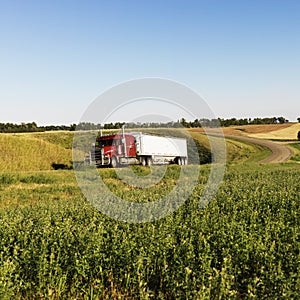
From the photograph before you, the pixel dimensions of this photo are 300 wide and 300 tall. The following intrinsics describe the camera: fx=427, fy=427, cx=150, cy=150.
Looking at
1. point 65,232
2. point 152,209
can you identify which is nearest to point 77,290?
point 65,232

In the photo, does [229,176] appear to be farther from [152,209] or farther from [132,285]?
[132,285]

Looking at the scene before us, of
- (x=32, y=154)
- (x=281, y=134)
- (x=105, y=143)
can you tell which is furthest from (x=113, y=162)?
(x=281, y=134)

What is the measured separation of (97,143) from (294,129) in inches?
2756

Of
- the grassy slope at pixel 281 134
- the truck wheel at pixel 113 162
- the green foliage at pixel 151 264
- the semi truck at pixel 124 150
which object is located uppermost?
the grassy slope at pixel 281 134

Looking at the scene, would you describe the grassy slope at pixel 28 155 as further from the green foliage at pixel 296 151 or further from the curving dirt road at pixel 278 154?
the green foliage at pixel 296 151

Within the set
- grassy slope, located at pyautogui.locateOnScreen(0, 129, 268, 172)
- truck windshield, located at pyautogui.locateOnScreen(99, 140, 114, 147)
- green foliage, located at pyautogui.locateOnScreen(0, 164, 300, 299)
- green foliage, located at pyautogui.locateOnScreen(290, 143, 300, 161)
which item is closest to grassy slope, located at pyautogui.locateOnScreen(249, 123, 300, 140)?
green foliage, located at pyautogui.locateOnScreen(290, 143, 300, 161)

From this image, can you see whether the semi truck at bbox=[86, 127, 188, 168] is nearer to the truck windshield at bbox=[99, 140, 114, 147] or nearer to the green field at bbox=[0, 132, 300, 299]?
the truck windshield at bbox=[99, 140, 114, 147]

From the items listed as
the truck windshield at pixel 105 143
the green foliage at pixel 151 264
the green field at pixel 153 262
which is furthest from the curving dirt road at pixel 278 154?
the green foliage at pixel 151 264

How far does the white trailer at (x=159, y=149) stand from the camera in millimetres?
38531

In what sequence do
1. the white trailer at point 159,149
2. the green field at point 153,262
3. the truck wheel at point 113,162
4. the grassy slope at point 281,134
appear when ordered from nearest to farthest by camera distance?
the green field at point 153,262 < the truck wheel at point 113,162 < the white trailer at point 159,149 < the grassy slope at point 281,134

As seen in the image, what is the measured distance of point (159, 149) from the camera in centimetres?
4191

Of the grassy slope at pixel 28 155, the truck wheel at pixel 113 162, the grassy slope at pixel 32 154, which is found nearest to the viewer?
the truck wheel at pixel 113 162

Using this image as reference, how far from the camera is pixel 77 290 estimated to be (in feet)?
23.9

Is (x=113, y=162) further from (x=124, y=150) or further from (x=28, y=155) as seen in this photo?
(x=28, y=155)
